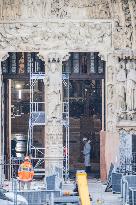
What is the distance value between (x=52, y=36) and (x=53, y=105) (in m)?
2.36

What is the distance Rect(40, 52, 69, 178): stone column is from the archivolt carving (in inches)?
16.4

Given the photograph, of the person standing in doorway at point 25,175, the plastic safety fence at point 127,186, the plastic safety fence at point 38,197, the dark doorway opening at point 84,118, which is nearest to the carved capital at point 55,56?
the dark doorway opening at point 84,118

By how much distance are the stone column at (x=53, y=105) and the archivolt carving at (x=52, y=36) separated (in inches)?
16.4

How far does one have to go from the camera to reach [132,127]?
27.2 m

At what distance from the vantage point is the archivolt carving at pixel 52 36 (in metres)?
27.5

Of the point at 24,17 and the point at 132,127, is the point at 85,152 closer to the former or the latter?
the point at 132,127

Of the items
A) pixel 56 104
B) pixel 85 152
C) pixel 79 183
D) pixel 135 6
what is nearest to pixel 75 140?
pixel 85 152

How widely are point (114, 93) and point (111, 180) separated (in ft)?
12.9

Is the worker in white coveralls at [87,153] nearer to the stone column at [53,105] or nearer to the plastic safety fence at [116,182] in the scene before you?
the stone column at [53,105]

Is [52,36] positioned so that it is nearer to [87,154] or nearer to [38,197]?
[87,154]

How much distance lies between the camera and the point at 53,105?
27.6 m

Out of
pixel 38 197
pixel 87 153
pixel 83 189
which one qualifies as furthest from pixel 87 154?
pixel 38 197

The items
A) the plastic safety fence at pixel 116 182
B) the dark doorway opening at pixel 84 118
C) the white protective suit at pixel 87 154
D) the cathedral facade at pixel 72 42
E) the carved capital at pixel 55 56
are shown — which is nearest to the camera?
the plastic safety fence at pixel 116 182

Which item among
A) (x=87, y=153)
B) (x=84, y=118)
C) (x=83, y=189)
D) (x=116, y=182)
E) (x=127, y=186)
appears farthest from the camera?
(x=84, y=118)
